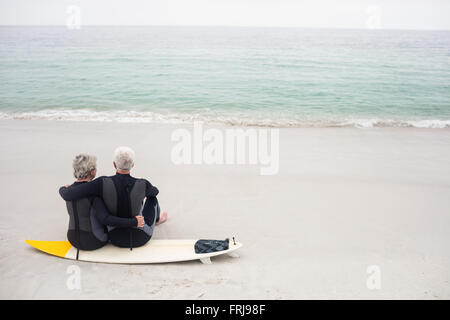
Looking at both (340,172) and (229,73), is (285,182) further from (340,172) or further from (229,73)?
(229,73)

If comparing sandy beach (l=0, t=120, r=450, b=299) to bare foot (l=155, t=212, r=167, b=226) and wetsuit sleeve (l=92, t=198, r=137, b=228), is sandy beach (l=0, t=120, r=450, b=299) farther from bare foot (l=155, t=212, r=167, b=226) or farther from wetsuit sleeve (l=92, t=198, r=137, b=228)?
wetsuit sleeve (l=92, t=198, r=137, b=228)

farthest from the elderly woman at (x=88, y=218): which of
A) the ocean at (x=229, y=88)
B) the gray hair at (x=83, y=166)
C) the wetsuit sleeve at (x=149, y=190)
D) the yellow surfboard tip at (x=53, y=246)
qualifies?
the ocean at (x=229, y=88)

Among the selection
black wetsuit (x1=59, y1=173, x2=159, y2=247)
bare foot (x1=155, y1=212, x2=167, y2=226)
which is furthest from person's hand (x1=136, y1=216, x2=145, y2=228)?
bare foot (x1=155, y1=212, x2=167, y2=226)

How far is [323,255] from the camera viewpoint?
378 cm

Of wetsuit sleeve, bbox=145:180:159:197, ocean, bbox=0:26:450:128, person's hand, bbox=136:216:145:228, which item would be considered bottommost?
person's hand, bbox=136:216:145:228

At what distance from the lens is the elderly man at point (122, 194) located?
327cm

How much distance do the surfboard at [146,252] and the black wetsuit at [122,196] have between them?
101 mm

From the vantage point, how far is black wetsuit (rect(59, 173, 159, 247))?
326 centimetres

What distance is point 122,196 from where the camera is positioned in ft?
11.1

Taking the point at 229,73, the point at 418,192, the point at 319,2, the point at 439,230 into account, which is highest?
the point at 319,2

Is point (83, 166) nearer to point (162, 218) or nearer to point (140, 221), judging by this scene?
point (140, 221)

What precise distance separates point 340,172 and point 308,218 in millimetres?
2001

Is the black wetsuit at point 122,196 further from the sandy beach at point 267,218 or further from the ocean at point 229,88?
the ocean at point 229,88
